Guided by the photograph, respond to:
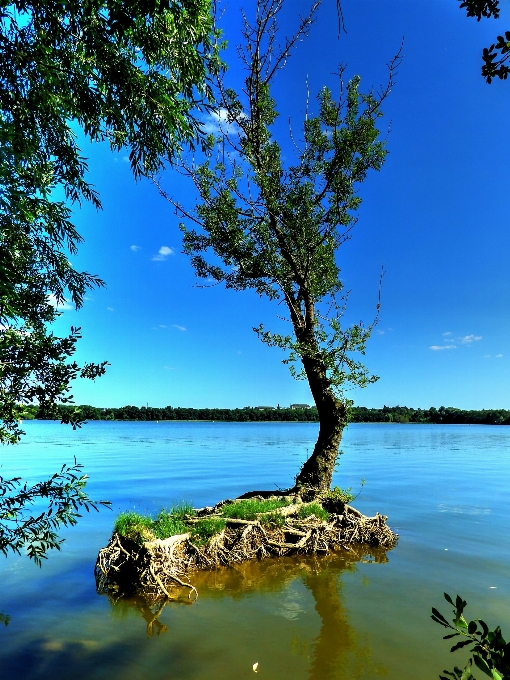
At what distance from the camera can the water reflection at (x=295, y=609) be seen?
6.61m

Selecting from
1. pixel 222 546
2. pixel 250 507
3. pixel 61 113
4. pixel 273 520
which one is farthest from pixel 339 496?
pixel 61 113

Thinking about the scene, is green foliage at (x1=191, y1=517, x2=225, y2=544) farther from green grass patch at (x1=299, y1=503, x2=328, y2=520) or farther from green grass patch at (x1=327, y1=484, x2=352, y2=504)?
green grass patch at (x1=327, y1=484, x2=352, y2=504)

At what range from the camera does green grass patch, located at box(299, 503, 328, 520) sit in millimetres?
12250

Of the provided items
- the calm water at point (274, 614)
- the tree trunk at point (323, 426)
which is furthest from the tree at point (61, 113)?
the tree trunk at point (323, 426)

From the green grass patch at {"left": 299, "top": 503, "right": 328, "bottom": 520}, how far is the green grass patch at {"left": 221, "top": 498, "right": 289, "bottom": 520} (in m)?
0.50

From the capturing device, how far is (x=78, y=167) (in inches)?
237

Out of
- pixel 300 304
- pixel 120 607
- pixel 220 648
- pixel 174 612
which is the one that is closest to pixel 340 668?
pixel 220 648

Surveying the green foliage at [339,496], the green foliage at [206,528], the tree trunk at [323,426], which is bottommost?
the green foliage at [206,528]

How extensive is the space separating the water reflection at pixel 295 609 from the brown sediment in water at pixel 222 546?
9.8 inches

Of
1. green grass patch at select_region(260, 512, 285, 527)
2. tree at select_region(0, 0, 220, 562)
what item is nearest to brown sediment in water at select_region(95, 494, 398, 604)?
green grass patch at select_region(260, 512, 285, 527)

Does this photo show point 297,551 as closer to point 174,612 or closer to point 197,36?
point 174,612

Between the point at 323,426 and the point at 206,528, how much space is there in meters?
4.82

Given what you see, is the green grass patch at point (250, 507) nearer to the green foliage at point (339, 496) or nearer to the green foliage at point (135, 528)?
the green foliage at point (339, 496)

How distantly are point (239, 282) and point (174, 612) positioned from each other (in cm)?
1035
